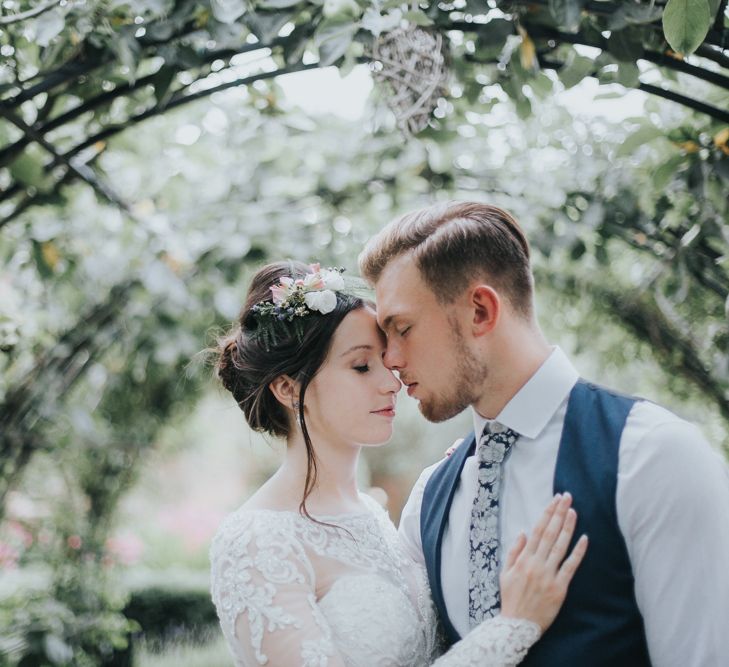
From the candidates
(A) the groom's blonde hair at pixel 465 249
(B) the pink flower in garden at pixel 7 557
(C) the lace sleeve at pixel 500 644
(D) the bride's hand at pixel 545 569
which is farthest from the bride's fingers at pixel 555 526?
(B) the pink flower in garden at pixel 7 557

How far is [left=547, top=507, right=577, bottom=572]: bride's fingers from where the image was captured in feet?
5.54

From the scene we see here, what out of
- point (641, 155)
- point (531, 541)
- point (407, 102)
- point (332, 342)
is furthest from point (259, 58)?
point (641, 155)

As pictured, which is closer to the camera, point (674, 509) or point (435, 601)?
point (674, 509)

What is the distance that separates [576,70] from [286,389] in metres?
1.10

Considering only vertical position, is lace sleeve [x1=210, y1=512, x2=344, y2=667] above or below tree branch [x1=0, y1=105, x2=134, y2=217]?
below

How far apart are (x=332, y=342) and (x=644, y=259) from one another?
2095 millimetres

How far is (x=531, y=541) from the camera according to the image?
173cm

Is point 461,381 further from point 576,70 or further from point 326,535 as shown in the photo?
point 576,70

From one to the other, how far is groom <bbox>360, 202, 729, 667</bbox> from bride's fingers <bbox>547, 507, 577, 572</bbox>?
3 centimetres

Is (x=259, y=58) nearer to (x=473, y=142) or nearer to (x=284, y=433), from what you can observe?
(x=284, y=433)

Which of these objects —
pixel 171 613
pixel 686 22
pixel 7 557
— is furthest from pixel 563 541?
pixel 171 613

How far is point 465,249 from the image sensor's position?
1934mm

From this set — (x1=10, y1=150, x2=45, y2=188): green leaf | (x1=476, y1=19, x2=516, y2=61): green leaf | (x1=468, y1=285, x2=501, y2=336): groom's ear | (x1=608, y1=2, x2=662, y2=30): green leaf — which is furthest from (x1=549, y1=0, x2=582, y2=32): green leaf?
(x1=10, y1=150, x2=45, y2=188): green leaf

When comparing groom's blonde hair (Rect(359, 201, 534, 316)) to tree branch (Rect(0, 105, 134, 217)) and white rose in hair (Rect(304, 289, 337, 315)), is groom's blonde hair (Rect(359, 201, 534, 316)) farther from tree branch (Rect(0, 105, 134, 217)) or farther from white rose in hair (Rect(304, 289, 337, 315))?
tree branch (Rect(0, 105, 134, 217))
